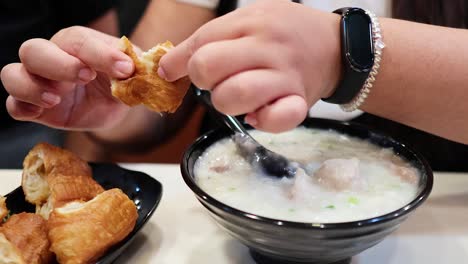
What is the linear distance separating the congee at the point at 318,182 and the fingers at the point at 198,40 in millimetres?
158

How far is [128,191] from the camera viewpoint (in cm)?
89

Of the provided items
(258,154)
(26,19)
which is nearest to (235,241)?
(258,154)

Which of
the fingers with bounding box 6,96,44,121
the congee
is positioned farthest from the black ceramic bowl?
the fingers with bounding box 6,96,44,121

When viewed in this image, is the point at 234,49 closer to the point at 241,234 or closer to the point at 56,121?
the point at 241,234

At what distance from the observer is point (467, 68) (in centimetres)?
84

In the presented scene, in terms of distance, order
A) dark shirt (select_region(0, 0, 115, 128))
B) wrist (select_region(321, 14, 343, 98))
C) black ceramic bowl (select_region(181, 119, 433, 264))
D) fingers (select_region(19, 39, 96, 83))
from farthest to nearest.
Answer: dark shirt (select_region(0, 0, 115, 128)) < fingers (select_region(19, 39, 96, 83)) < wrist (select_region(321, 14, 343, 98)) < black ceramic bowl (select_region(181, 119, 433, 264))

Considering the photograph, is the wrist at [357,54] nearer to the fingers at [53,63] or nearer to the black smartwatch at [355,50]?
the black smartwatch at [355,50]

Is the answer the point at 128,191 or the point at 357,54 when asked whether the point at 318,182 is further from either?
the point at 128,191

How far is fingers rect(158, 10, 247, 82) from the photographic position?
0.67 m

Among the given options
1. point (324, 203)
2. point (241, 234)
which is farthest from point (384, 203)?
point (241, 234)

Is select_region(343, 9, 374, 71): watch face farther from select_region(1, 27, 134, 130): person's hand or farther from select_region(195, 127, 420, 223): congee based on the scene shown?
select_region(1, 27, 134, 130): person's hand

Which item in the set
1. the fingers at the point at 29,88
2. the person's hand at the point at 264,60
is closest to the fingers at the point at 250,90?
the person's hand at the point at 264,60

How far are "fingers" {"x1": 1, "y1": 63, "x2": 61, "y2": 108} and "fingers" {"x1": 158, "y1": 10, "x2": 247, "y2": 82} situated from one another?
0.87 feet

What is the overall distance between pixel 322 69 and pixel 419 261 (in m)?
0.33
